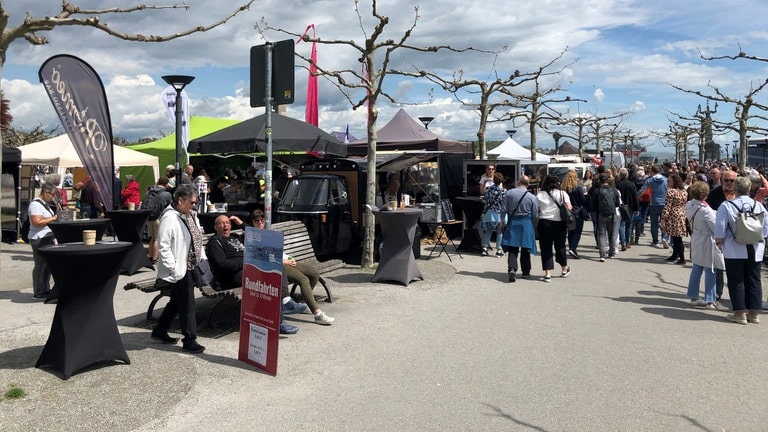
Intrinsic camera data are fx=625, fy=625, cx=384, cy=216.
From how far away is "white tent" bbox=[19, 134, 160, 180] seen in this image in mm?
16531

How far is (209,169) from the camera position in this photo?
24.3 metres

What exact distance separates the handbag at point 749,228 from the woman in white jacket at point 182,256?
5.99 m

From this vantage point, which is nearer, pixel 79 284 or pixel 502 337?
pixel 79 284

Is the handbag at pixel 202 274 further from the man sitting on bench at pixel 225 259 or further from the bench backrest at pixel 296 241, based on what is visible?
the bench backrest at pixel 296 241

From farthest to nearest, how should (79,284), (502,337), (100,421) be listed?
(502,337) → (79,284) → (100,421)

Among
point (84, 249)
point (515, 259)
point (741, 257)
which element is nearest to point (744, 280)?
point (741, 257)

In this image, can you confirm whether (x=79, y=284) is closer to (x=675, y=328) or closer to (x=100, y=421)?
(x=100, y=421)

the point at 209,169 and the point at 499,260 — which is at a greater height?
the point at 209,169

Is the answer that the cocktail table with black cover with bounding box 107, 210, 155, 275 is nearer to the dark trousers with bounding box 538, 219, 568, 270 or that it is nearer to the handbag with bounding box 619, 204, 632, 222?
the dark trousers with bounding box 538, 219, 568, 270

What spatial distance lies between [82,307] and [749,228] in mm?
7009

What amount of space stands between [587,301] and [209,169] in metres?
18.6

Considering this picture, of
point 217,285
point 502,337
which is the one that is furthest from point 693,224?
point 217,285

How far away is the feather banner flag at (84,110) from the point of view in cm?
779

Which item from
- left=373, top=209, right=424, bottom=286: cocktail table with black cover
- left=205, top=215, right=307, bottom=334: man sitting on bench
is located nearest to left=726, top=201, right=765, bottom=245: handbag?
left=373, top=209, right=424, bottom=286: cocktail table with black cover
